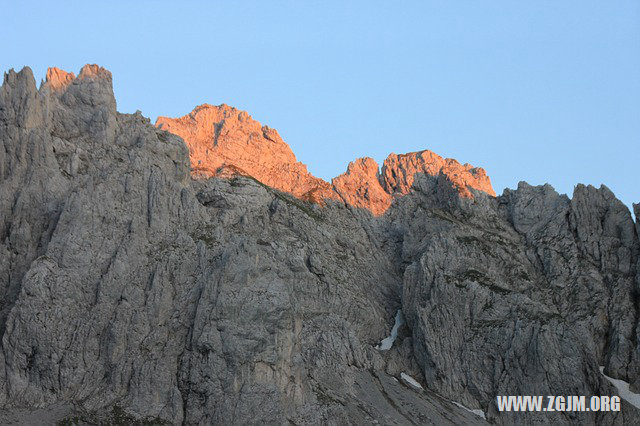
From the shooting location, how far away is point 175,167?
165000 mm

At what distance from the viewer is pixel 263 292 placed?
447 ft

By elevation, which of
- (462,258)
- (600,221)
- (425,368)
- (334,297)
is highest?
(600,221)

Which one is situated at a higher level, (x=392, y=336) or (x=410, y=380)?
(x=392, y=336)

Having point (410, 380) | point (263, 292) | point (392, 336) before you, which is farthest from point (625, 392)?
point (263, 292)

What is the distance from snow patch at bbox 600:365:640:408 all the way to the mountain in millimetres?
1916

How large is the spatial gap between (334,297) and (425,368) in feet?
70.9

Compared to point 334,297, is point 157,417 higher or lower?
lower

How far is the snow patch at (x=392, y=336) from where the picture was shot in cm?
16218

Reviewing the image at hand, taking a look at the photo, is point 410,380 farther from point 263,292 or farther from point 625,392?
point 625,392

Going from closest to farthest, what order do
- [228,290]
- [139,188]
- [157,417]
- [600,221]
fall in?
[157,417]
[228,290]
[139,188]
[600,221]

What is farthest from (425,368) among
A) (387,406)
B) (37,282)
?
(37,282)

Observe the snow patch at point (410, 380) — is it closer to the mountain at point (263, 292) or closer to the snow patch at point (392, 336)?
the mountain at point (263, 292)

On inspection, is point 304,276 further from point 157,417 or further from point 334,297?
point 157,417

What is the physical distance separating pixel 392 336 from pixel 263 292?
39225 mm
